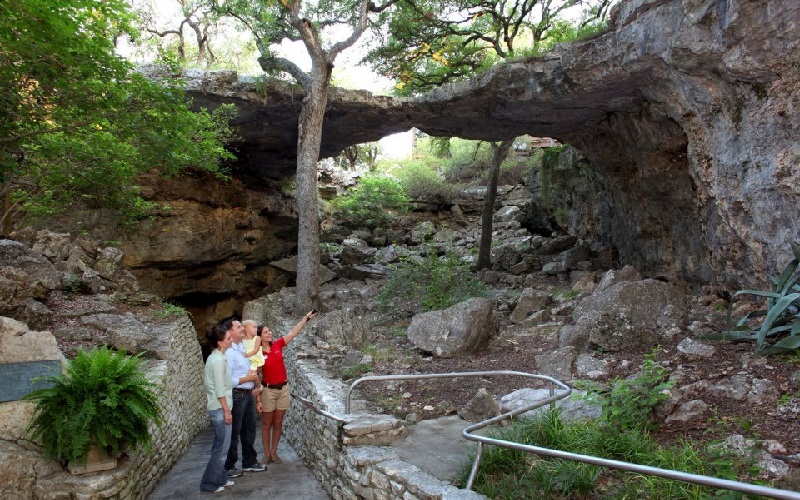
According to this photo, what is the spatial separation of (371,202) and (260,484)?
1608 cm

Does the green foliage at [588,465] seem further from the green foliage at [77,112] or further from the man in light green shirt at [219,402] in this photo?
the green foliage at [77,112]

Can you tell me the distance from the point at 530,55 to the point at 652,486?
28.6 ft

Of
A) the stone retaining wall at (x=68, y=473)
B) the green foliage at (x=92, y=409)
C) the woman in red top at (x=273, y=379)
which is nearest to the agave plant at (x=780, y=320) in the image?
the woman in red top at (x=273, y=379)

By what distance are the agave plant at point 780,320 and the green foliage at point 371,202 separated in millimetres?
16201

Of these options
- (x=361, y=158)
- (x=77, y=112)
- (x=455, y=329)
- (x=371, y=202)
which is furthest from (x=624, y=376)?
(x=361, y=158)

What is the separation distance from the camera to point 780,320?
17.5ft

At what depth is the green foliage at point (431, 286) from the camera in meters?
10.4

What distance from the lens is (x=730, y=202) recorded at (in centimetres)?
706

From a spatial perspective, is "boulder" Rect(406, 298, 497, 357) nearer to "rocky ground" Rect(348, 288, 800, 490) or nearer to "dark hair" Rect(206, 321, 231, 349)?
"rocky ground" Rect(348, 288, 800, 490)

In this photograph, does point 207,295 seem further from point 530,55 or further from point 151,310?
point 530,55

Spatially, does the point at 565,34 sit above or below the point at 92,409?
above

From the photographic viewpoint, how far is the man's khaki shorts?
19.9 feet

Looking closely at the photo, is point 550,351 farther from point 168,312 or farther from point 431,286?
point 168,312

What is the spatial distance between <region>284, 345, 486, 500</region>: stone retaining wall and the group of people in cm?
59
